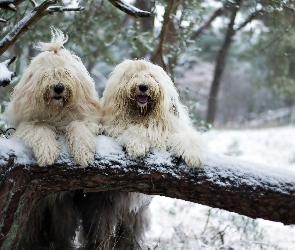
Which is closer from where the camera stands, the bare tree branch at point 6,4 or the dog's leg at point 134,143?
the bare tree branch at point 6,4

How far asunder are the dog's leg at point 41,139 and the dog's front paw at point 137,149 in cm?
55

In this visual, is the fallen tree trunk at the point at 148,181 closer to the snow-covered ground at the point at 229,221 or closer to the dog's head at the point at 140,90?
the dog's head at the point at 140,90

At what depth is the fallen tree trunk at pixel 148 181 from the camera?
10.5ft

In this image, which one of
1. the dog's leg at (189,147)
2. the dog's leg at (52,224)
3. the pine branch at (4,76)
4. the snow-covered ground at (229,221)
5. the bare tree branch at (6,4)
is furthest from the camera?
the snow-covered ground at (229,221)

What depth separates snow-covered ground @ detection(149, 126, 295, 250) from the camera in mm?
5339

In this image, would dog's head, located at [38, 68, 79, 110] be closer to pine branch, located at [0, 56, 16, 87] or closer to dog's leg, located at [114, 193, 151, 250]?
pine branch, located at [0, 56, 16, 87]

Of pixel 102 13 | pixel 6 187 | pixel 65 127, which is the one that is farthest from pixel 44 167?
pixel 102 13

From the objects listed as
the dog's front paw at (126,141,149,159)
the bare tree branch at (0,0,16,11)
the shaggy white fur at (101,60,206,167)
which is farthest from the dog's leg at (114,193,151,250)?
the bare tree branch at (0,0,16,11)

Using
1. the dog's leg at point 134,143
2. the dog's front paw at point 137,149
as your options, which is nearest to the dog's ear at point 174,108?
the dog's leg at point 134,143

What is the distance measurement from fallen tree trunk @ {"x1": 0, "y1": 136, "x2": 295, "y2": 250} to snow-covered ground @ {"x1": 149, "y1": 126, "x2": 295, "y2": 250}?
1544mm

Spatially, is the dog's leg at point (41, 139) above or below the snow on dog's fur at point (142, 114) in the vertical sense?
below

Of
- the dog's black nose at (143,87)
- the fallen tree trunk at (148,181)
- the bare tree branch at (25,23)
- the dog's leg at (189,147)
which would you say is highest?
the bare tree branch at (25,23)

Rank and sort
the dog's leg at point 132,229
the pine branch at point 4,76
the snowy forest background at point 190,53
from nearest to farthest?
1. the pine branch at point 4,76
2. the dog's leg at point 132,229
3. the snowy forest background at point 190,53

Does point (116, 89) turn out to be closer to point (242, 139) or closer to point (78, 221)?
point (78, 221)
